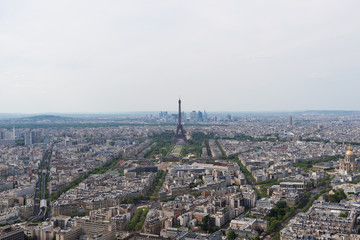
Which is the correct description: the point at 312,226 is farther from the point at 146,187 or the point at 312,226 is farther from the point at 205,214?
the point at 146,187

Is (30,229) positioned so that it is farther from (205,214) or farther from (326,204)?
(326,204)

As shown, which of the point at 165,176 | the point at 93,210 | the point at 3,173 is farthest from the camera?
the point at 3,173

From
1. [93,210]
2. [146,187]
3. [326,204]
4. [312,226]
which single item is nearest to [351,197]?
[326,204]

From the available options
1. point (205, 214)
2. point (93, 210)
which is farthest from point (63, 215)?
point (205, 214)

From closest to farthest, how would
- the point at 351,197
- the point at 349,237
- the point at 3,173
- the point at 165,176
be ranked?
the point at 349,237, the point at 351,197, the point at 165,176, the point at 3,173

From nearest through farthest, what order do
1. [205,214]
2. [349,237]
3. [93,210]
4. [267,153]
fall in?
[349,237] < [205,214] < [93,210] < [267,153]

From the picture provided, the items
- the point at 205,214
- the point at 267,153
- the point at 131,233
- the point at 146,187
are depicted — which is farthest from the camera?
the point at 267,153

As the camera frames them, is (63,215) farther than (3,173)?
No

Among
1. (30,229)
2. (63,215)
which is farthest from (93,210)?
(30,229)

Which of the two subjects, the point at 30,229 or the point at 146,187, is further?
the point at 146,187
